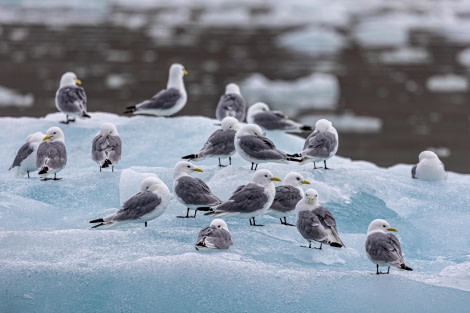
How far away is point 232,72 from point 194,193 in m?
12.9

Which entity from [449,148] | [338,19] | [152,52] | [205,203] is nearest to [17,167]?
[205,203]

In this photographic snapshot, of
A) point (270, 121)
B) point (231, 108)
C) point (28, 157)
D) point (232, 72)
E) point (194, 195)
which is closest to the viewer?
point (194, 195)

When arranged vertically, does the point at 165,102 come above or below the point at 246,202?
above

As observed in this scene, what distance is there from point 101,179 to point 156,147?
1.26 metres

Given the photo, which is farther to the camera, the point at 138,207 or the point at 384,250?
the point at 138,207

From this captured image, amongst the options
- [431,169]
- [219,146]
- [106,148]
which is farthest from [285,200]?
[431,169]

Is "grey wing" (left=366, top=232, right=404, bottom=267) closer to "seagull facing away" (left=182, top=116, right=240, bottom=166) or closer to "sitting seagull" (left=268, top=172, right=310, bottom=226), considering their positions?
"sitting seagull" (left=268, top=172, right=310, bottom=226)

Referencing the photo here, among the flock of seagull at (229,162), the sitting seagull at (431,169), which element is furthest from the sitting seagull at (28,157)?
the sitting seagull at (431,169)

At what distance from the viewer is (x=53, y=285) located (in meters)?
4.10

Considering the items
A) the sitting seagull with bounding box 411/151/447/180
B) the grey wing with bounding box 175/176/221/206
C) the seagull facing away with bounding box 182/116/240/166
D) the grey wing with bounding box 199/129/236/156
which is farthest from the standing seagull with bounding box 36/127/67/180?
the sitting seagull with bounding box 411/151/447/180

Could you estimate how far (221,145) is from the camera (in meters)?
5.55

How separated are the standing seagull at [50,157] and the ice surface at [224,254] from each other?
9 centimetres

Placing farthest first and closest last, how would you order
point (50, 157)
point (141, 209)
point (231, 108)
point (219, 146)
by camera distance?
point (231, 108) → point (219, 146) → point (50, 157) → point (141, 209)

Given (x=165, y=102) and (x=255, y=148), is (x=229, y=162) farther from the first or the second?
(x=165, y=102)
